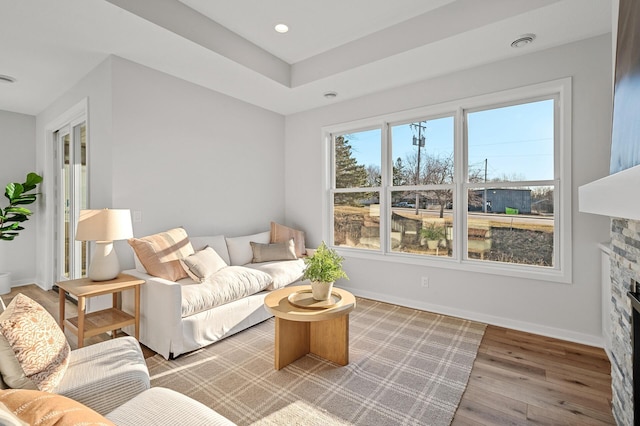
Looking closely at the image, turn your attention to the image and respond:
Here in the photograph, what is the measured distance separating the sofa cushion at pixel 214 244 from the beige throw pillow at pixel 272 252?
0.36m

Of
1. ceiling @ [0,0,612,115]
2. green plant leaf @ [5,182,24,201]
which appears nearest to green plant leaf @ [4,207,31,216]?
green plant leaf @ [5,182,24,201]

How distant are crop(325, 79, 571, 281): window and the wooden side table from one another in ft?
8.59

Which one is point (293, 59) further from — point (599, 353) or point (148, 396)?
point (599, 353)

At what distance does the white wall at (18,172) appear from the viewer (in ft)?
15.0

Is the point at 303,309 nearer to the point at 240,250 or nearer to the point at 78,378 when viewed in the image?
the point at 78,378

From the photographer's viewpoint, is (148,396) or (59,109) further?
(59,109)

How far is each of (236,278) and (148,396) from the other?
5.43 feet

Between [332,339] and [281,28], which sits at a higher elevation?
[281,28]

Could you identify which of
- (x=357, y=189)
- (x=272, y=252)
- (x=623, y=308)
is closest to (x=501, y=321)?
(x=623, y=308)

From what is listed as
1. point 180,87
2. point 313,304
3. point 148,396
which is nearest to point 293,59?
point 180,87

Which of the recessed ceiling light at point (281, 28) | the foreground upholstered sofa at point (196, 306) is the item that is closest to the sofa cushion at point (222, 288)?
the foreground upholstered sofa at point (196, 306)

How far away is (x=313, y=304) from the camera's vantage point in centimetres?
231

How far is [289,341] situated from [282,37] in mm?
2888

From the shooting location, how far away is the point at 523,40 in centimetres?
270
